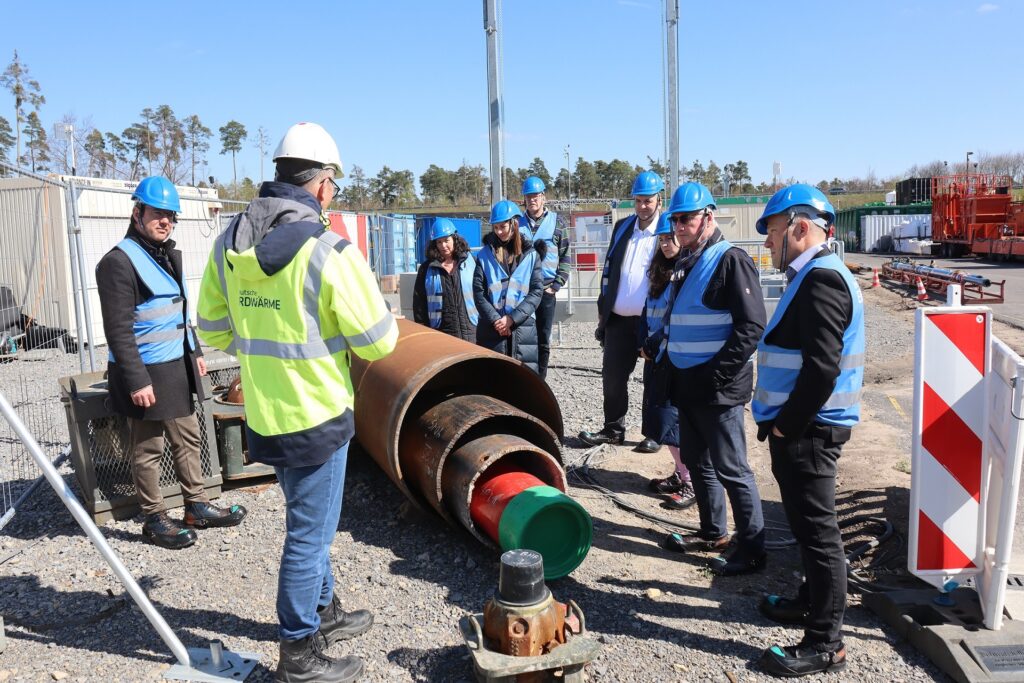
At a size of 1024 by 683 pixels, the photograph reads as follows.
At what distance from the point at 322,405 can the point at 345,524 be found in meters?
2.05

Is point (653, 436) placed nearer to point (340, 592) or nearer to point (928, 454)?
point (928, 454)

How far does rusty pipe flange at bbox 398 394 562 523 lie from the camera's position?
3955 millimetres

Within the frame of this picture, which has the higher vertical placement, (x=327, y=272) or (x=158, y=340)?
(x=327, y=272)

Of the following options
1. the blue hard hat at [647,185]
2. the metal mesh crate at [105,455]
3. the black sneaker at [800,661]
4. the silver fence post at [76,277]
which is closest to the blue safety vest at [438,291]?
the blue hard hat at [647,185]

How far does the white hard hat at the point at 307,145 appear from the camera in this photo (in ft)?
9.19

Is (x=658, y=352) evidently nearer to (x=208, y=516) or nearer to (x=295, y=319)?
(x=295, y=319)

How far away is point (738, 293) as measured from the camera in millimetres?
3709

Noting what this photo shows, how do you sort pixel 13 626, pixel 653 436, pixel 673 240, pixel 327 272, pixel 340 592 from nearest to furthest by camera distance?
1. pixel 327 272
2. pixel 13 626
3. pixel 340 592
4. pixel 673 240
5. pixel 653 436

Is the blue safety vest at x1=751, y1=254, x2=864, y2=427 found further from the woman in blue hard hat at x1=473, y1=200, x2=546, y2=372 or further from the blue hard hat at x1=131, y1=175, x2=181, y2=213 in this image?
the blue hard hat at x1=131, y1=175, x2=181, y2=213

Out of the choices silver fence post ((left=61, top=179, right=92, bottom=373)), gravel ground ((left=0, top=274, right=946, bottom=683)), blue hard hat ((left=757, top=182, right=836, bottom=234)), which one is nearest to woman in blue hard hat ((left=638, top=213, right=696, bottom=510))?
gravel ground ((left=0, top=274, right=946, bottom=683))

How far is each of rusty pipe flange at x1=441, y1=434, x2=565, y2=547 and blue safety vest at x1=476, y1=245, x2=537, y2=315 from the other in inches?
74.8

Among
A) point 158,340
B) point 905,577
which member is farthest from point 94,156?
point 905,577

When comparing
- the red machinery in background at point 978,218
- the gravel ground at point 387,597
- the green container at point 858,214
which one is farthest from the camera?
the green container at point 858,214

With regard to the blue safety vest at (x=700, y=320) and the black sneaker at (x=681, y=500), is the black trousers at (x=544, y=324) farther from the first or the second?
the blue safety vest at (x=700, y=320)
